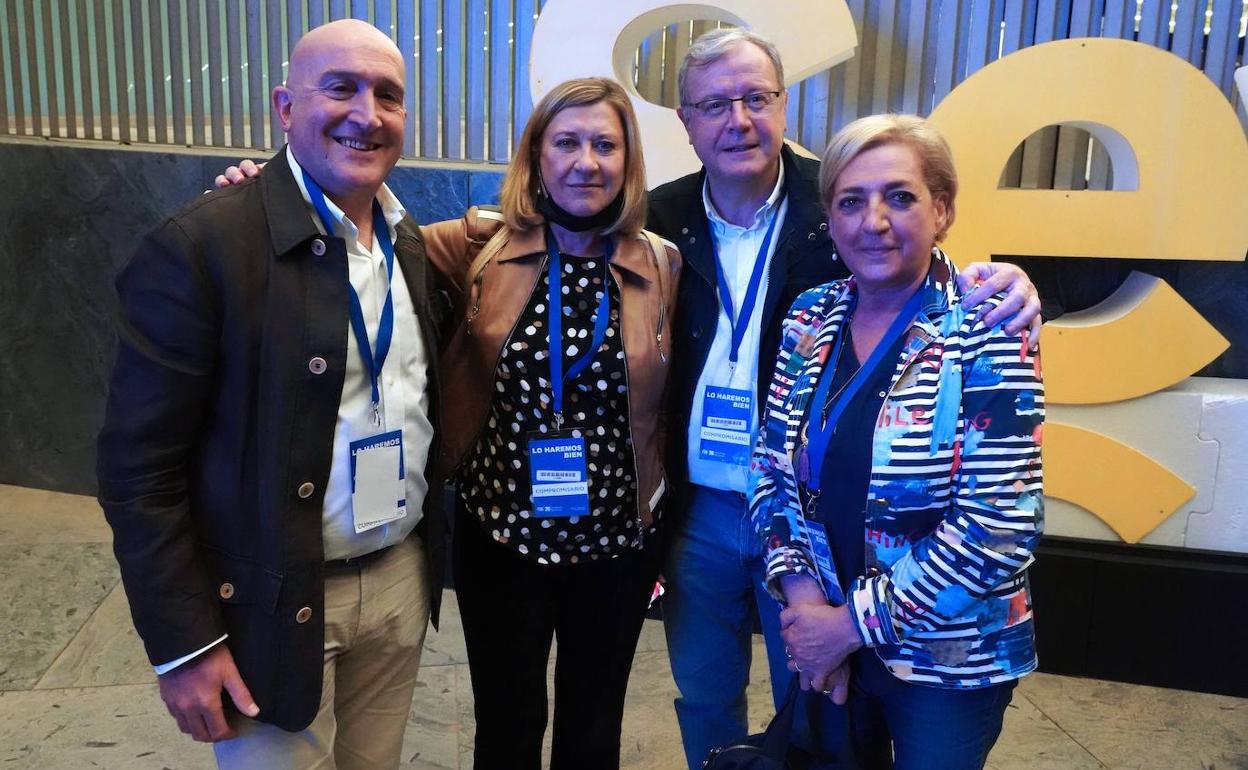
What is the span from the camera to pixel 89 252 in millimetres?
4848

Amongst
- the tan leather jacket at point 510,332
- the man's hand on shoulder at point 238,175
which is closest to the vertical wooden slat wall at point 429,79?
the tan leather jacket at point 510,332

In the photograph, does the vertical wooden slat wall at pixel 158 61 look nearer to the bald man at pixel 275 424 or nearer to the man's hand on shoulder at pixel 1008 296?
the bald man at pixel 275 424

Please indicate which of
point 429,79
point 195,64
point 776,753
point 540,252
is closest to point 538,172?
point 540,252

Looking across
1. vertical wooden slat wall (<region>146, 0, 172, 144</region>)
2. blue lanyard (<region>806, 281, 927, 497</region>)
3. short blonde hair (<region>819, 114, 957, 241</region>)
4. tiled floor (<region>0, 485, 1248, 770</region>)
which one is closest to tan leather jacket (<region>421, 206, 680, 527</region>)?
blue lanyard (<region>806, 281, 927, 497</region>)

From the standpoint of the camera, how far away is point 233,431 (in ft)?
5.42

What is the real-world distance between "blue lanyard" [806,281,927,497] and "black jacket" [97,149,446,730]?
0.82 meters

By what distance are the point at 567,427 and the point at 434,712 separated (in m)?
1.69

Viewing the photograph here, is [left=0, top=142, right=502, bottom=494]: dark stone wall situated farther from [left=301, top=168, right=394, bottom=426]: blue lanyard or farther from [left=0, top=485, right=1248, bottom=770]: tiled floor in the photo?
[left=301, top=168, right=394, bottom=426]: blue lanyard

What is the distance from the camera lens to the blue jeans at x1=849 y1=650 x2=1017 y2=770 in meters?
1.68

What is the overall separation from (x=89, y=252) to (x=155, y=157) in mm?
602

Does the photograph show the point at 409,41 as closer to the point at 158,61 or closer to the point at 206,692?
the point at 158,61

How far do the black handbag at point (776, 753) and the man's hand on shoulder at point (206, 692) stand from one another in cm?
82

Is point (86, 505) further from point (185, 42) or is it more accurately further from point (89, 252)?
point (185, 42)

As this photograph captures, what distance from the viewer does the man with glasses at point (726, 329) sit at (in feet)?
7.03
